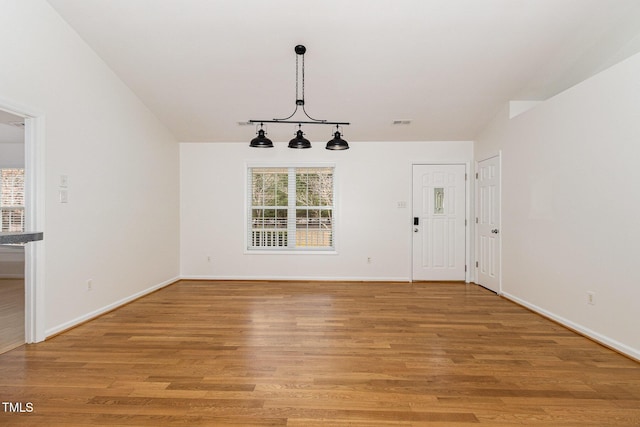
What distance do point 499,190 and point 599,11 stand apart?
240cm

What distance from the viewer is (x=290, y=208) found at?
6.04m

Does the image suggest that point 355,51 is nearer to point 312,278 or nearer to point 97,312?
point 312,278

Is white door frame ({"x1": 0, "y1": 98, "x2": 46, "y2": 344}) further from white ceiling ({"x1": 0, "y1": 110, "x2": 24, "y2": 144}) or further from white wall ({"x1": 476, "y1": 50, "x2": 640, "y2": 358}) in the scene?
white wall ({"x1": 476, "y1": 50, "x2": 640, "y2": 358})

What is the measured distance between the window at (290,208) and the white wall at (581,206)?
9.66 ft

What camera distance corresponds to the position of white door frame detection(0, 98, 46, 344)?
3.04 m

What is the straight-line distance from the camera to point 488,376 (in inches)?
95.1

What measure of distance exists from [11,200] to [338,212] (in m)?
6.00

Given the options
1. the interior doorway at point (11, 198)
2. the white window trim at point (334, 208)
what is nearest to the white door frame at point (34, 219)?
the white window trim at point (334, 208)

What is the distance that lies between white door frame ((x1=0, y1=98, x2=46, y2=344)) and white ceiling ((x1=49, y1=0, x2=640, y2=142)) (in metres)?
1.30

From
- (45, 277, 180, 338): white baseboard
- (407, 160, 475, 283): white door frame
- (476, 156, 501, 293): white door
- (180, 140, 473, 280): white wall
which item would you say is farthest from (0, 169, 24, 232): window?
(476, 156, 501, 293): white door

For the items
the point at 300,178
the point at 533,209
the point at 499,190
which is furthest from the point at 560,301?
the point at 300,178

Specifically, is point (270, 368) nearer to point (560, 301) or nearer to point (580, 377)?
point (580, 377)

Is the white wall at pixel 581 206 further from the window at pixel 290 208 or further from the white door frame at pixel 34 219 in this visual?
the white door frame at pixel 34 219

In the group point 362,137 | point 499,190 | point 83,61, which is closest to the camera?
point 83,61
